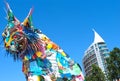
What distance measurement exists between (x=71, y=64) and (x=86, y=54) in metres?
88.0

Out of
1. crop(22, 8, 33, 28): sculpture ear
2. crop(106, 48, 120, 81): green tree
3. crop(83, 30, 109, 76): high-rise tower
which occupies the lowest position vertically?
crop(106, 48, 120, 81): green tree

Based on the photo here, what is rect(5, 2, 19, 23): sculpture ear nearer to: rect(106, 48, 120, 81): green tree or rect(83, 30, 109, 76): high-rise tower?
rect(106, 48, 120, 81): green tree

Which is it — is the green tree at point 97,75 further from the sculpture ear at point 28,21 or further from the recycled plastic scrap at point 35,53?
the sculpture ear at point 28,21

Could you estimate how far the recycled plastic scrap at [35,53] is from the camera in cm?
4228

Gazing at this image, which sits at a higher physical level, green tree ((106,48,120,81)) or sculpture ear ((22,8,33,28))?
sculpture ear ((22,8,33,28))

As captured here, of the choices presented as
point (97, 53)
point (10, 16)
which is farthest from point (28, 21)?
point (97, 53)

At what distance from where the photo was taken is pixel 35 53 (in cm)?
4316

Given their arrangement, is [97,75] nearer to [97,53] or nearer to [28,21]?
[28,21]

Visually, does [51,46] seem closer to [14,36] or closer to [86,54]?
[14,36]

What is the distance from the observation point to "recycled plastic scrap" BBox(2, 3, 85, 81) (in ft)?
139

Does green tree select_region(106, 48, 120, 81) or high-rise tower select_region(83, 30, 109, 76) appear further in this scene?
high-rise tower select_region(83, 30, 109, 76)

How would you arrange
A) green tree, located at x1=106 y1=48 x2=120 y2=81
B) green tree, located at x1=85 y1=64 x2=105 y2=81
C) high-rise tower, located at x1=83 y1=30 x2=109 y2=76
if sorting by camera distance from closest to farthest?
green tree, located at x1=106 y1=48 x2=120 y2=81
green tree, located at x1=85 y1=64 x2=105 y2=81
high-rise tower, located at x1=83 y1=30 x2=109 y2=76

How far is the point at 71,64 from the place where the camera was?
143 ft

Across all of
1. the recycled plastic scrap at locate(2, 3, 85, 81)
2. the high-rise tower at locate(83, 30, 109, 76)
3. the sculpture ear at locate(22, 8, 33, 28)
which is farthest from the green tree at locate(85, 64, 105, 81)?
the high-rise tower at locate(83, 30, 109, 76)
